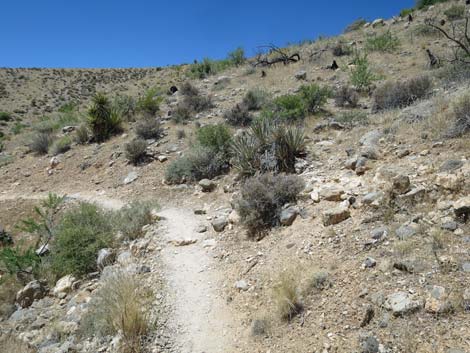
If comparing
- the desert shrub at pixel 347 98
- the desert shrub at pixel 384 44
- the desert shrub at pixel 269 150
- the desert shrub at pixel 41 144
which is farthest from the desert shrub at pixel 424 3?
the desert shrub at pixel 41 144

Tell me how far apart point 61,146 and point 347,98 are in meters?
9.71

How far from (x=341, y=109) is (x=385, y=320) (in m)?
7.83

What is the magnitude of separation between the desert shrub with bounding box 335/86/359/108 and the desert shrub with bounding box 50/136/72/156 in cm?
927

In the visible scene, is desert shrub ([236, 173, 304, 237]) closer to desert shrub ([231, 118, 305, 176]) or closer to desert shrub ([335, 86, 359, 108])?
desert shrub ([231, 118, 305, 176])

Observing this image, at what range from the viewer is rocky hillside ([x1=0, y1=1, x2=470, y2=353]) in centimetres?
308

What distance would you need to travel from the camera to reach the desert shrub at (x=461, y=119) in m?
4.96

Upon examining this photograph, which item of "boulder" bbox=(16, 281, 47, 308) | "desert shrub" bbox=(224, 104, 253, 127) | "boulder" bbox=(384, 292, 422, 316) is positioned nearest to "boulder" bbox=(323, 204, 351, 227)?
"boulder" bbox=(384, 292, 422, 316)

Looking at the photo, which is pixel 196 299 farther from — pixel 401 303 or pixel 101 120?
pixel 101 120

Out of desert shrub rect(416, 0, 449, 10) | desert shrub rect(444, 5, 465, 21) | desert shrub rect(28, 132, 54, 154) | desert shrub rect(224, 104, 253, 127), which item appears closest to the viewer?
desert shrub rect(224, 104, 253, 127)

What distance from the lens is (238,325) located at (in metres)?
3.59

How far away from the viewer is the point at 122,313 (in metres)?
3.53

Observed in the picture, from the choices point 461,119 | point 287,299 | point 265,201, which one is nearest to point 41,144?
point 265,201

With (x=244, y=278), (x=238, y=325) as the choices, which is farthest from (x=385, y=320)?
(x=244, y=278)

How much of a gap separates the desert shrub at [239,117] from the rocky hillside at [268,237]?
5 centimetres
